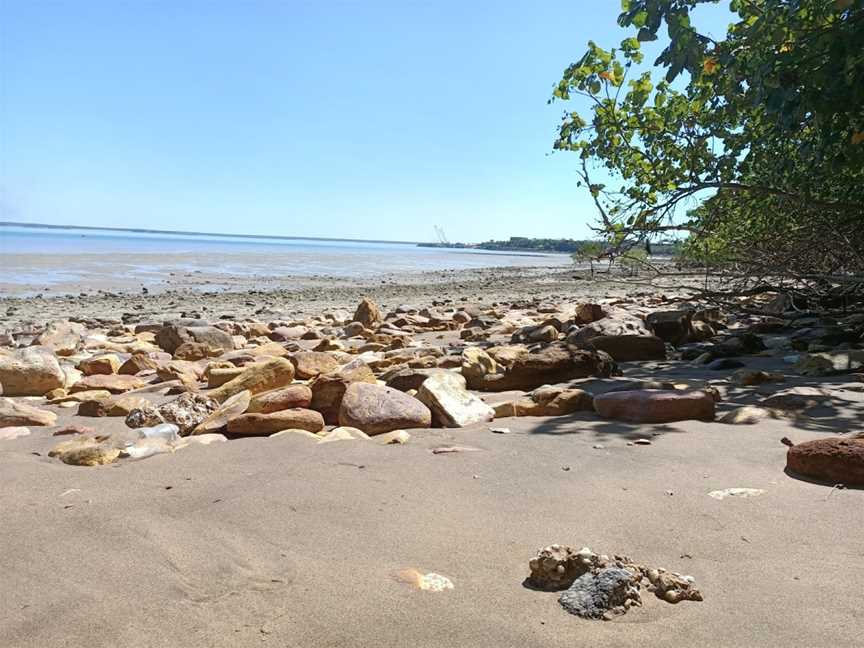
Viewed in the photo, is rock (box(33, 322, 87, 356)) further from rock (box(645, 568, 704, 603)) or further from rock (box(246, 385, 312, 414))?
rock (box(645, 568, 704, 603))

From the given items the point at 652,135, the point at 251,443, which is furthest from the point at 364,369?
the point at 652,135

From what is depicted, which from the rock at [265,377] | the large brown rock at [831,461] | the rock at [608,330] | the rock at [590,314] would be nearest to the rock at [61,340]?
the rock at [265,377]

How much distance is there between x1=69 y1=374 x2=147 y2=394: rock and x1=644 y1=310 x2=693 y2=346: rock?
4.49m

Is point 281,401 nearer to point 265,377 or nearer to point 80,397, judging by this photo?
point 265,377

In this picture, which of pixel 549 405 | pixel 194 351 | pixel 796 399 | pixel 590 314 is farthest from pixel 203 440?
pixel 590 314

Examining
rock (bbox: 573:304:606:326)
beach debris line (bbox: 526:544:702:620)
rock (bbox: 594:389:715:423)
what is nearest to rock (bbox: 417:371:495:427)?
rock (bbox: 594:389:715:423)

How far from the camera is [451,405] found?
128 inches

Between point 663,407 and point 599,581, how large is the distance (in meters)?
1.73

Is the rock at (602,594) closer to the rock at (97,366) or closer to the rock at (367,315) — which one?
the rock at (97,366)

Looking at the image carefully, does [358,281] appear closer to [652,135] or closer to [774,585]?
[652,135]

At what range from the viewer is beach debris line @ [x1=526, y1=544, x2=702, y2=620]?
4.74 ft

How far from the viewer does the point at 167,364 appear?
519 centimetres

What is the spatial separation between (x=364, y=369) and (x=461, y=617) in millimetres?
2666

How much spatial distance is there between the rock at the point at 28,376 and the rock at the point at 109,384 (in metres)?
0.13
